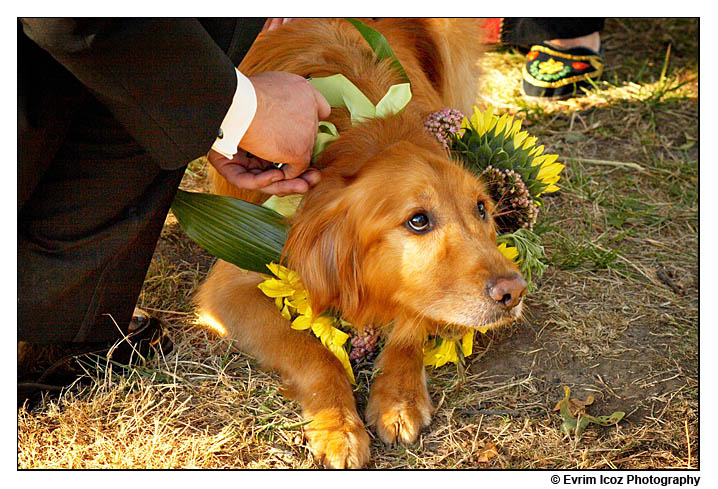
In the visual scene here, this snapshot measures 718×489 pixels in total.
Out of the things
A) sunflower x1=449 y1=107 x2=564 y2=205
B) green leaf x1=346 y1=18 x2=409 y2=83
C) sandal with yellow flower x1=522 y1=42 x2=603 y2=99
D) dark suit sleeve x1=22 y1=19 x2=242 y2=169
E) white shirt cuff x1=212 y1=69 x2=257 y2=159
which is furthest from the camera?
sandal with yellow flower x1=522 y1=42 x2=603 y2=99

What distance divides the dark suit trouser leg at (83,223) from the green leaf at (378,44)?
0.89 m

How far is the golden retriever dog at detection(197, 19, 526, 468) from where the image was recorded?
2.29 metres

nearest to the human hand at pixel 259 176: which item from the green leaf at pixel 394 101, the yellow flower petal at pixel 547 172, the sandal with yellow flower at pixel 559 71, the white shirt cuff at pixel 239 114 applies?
the white shirt cuff at pixel 239 114

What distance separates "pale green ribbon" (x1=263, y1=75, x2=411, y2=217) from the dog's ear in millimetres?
127

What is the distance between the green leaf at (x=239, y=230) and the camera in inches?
103

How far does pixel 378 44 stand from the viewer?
292 centimetres

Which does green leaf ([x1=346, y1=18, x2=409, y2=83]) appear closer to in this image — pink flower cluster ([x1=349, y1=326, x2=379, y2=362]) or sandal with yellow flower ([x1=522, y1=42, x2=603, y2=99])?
pink flower cluster ([x1=349, y1=326, x2=379, y2=362])

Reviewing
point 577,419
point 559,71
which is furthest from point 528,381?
point 559,71

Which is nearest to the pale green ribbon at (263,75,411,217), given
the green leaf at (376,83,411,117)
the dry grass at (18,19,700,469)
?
the green leaf at (376,83,411,117)

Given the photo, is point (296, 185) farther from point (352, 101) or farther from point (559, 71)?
point (559, 71)

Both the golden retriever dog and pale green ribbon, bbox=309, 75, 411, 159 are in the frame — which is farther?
pale green ribbon, bbox=309, 75, 411, 159

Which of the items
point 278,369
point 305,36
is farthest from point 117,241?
point 305,36

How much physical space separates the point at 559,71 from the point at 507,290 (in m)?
2.93

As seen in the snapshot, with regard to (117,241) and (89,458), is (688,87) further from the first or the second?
(89,458)
